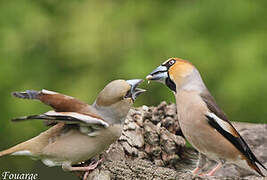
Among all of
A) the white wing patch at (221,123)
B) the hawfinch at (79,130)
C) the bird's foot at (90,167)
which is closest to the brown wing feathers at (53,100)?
the hawfinch at (79,130)

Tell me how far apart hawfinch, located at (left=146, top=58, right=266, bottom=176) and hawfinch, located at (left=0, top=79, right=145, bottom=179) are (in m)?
0.49

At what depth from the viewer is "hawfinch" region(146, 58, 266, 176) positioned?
3.57 meters

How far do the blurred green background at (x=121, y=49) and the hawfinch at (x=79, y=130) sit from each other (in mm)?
1915

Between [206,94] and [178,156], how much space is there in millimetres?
623

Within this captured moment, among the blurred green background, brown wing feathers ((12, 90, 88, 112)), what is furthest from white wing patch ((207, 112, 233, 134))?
the blurred green background

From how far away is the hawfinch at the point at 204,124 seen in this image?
11.7 ft

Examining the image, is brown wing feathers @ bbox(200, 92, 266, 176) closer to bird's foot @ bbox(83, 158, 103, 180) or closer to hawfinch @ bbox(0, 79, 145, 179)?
hawfinch @ bbox(0, 79, 145, 179)

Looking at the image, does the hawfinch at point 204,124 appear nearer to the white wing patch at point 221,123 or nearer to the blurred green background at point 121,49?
the white wing patch at point 221,123

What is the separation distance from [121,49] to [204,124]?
9.02ft

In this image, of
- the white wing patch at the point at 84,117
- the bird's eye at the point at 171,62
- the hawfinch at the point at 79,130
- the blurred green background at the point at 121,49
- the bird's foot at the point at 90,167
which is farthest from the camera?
the blurred green background at the point at 121,49

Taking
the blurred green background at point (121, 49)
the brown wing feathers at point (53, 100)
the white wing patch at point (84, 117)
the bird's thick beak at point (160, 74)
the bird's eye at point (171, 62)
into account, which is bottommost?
the white wing patch at point (84, 117)

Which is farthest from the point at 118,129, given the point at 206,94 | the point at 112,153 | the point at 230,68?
the point at 230,68

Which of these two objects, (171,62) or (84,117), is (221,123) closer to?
(171,62)

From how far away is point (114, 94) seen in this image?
10.7ft
